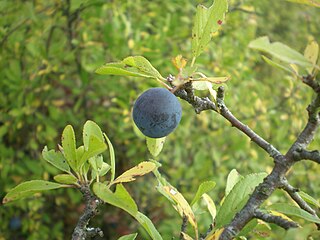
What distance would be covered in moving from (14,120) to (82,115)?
0.34m

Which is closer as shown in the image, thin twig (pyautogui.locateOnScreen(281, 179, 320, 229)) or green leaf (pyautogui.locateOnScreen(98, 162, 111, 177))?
thin twig (pyautogui.locateOnScreen(281, 179, 320, 229))

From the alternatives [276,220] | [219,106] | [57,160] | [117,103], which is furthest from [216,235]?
[117,103]

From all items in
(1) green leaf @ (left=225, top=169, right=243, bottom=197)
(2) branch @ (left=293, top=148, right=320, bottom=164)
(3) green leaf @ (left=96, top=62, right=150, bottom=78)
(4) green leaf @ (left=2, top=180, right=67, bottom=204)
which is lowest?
(1) green leaf @ (left=225, top=169, right=243, bottom=197)

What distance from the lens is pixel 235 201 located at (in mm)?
824

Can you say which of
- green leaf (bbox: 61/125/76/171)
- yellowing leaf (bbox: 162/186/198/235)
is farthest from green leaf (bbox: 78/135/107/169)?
yellowing leaf (bbox: 162/186/198/235)

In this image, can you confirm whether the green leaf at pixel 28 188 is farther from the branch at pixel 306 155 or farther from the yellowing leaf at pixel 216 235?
the branch at pixel 306 155

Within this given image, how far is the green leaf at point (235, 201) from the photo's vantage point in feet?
2.66

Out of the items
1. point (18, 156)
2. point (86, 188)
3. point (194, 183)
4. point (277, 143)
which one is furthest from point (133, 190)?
point (86, 188)

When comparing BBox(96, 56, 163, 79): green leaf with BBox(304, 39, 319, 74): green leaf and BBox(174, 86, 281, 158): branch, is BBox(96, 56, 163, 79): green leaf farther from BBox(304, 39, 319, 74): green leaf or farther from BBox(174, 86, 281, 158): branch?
BBox(304, 39, 319, 74): green leaf

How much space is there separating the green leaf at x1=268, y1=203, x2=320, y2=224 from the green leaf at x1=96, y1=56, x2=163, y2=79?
28 cm

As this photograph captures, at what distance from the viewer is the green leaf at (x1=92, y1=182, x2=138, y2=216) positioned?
0.67 metres

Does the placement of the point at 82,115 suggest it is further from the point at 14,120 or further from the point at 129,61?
the point at 129,61

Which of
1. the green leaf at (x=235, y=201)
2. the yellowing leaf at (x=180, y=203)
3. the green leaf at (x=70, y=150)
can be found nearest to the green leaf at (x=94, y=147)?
the green leaf at (x=70, y=150)

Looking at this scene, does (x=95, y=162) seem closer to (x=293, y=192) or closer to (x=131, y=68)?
(x=131, y=68)
